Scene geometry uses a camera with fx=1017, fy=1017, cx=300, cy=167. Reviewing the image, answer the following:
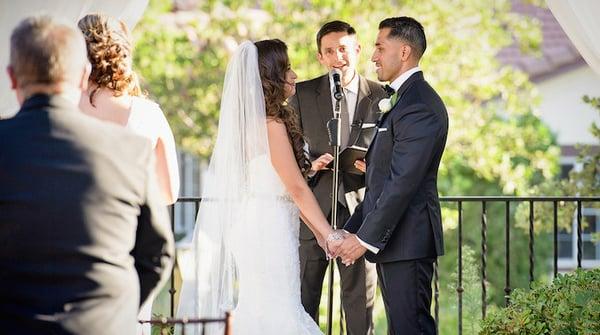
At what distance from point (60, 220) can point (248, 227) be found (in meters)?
2.01

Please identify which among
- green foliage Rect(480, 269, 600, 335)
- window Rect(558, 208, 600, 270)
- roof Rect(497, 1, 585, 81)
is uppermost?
roof Rect(497, 1, 585, 81)

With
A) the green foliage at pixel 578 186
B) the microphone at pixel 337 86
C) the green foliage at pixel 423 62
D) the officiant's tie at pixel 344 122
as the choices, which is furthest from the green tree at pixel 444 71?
the microphone at pixel 337 86

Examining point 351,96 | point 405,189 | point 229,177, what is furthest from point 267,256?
point 351,96

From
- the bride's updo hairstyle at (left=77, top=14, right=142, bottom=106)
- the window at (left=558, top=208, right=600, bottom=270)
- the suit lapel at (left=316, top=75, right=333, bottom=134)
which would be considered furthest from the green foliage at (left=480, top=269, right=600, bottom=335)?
the window at (left=558, top=208, right=600, bottom=270)

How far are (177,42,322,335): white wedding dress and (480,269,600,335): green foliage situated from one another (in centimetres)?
76

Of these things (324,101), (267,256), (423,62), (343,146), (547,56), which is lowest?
(267,256)

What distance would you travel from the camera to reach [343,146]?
475cm

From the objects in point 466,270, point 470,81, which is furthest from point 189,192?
point 466,270

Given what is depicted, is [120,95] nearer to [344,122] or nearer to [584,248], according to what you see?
[344,122]

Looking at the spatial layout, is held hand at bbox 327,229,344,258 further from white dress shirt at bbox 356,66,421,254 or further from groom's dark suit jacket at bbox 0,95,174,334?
groom's dark suit jacket at bbox 0,95,174,334

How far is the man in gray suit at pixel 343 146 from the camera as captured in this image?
4703 millimetres

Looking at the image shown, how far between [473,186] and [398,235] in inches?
315

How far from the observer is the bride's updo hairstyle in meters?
3.48

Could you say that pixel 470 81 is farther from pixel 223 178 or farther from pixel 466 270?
pixel 223 178
